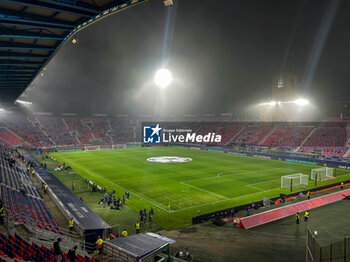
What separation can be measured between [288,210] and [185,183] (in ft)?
47.0

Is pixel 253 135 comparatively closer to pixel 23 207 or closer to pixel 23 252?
pixel 23 207

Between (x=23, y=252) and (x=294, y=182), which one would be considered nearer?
(x=23, y=252)

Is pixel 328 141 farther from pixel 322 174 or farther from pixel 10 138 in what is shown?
pixel 10 138

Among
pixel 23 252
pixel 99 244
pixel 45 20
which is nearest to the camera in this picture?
pixel 23 252

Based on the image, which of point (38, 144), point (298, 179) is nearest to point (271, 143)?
point (298, 179)

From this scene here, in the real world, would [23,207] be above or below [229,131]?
below

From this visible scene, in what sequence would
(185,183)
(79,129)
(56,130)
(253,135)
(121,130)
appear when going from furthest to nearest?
(121,130) < (79,129) < (56,130) < (253,135) < (185,183)

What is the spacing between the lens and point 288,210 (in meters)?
22.7

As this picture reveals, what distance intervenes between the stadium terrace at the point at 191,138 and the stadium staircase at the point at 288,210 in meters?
64.6

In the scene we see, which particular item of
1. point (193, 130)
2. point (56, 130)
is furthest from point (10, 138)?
point (193, 130)

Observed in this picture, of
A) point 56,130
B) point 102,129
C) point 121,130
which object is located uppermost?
point 102,129

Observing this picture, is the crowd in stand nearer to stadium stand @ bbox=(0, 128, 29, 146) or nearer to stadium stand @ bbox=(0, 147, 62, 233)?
stadium stand @ bbox=(0, 128, 29, 146)

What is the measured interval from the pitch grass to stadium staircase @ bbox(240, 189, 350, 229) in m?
4.56

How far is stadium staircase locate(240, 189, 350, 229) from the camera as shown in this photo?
66.4 feet
